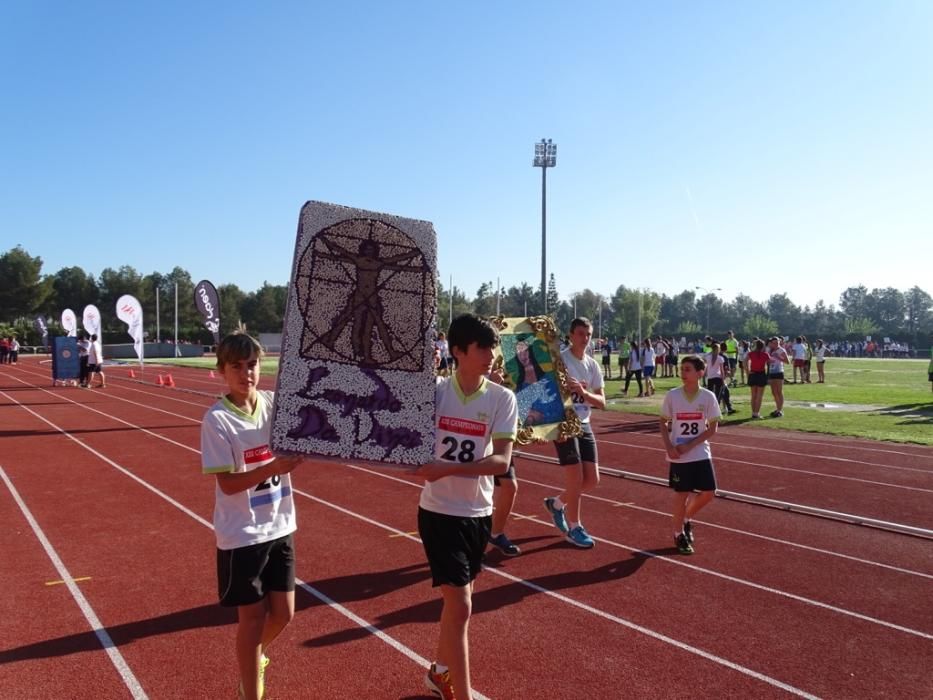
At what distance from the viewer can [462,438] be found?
3.34m

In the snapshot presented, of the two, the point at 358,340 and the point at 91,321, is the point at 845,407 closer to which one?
the point at 358,340

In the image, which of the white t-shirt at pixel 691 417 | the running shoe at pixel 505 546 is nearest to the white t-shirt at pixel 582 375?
the white t-shirt at pixel 691 417

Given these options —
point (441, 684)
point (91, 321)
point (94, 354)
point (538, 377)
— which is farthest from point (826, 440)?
point (91, 321)

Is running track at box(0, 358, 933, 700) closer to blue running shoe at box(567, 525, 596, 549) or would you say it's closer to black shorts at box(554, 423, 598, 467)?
blue running shoe at box(567, 525, 596, 549)

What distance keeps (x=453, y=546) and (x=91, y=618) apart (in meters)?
3.13

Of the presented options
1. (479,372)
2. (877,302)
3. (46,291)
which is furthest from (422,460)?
(877,302)

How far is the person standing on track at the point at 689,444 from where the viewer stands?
647 centimetres

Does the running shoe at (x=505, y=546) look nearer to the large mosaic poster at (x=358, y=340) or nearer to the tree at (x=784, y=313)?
the large mosaic poster at (x=358, y=340)

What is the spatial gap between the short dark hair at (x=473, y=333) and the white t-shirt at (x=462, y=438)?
0.65 ft

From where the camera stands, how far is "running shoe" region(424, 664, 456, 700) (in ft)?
11.8

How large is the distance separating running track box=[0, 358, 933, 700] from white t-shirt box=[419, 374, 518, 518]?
125 cm

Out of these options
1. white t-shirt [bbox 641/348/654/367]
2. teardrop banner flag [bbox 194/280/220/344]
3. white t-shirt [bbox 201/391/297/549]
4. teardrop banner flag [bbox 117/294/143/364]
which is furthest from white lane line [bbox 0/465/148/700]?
teardrop banner flag [bbox 117/294/143/364]

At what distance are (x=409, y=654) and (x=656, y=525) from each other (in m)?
3.87

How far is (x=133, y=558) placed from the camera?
627 centimetres
